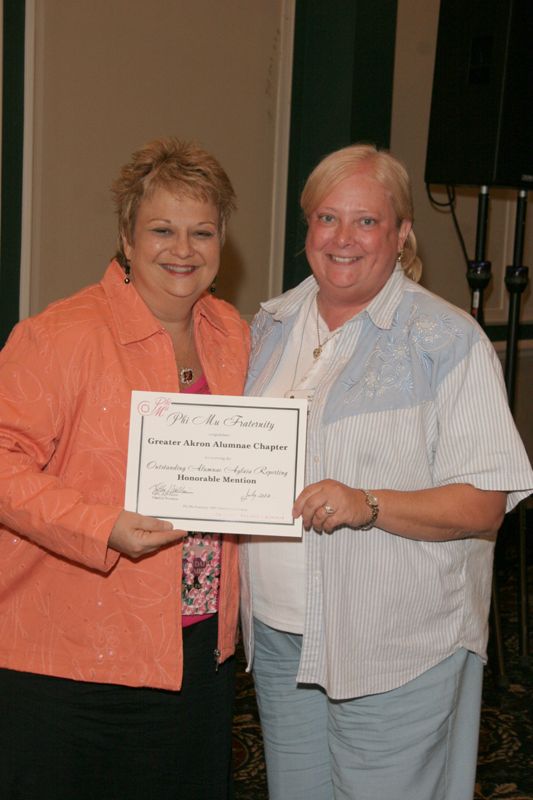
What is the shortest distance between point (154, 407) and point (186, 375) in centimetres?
30

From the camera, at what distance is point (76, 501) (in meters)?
1.81

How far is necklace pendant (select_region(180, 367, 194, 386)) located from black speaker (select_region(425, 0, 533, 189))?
6.54 ft

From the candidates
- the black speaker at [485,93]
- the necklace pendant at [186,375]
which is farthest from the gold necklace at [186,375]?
the black speaker at [485,93]

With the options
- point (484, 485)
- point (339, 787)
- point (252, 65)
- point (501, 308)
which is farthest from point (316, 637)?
point (501, 308)

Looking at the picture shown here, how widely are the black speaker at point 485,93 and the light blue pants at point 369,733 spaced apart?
223 centimetres

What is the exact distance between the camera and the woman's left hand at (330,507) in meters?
1.74

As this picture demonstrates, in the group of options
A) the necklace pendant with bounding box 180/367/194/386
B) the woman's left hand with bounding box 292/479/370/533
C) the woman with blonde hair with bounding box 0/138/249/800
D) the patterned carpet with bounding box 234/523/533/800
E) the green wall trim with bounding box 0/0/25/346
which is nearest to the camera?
the woman's left hand with bounding box 292/479/370/533

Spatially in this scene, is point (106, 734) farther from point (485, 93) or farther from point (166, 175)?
point (485, 93)

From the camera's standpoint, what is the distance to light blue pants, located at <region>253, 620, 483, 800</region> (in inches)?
74.0

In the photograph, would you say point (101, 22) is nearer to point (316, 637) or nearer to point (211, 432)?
point (211, 432)

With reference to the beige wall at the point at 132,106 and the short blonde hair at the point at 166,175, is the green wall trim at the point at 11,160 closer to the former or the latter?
the beige wall at the point at 132,106

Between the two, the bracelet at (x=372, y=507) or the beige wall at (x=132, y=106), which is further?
the beige wall at (x=132, y=106)

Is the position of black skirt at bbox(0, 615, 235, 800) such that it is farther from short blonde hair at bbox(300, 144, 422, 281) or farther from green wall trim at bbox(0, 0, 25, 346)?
green wall trim at bbox(0, 0, 25, 346)
